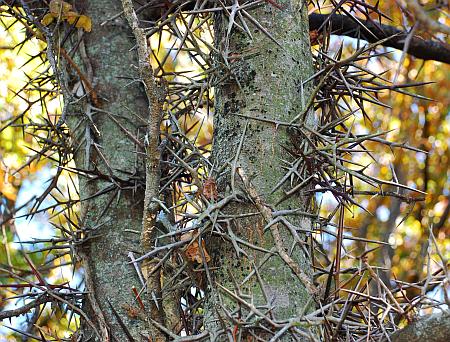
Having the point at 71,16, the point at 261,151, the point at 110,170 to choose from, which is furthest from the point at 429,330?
the point at 71,16

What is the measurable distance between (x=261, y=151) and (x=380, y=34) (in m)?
1.28

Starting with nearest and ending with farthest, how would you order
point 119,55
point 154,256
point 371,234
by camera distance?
1. point 154,256
2. point 119,55
3. point 371,234

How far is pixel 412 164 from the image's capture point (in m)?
8.05

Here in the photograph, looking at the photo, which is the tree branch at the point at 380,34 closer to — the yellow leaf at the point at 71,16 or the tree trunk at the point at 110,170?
the tree trunk at the point at 110,170

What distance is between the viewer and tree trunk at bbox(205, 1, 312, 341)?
1.65 metres

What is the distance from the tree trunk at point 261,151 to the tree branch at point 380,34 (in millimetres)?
663

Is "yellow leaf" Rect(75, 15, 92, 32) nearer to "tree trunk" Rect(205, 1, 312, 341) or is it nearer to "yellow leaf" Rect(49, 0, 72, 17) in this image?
"yellow leaf" Rect(49, 0, 72, 17)

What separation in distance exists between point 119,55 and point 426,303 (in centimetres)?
137

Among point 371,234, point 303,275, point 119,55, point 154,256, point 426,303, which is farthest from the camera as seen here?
point 371,234

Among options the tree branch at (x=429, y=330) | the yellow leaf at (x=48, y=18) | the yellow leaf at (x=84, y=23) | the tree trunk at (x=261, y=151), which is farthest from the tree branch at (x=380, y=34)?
the tree branch at (x=429, y=330)

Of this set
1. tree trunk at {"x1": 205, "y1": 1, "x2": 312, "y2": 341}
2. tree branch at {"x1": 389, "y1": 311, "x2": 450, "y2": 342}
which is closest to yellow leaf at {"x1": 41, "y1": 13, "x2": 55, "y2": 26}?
tree trunk at {"x1": 205, "y1": 1, "x2": 312, "y2": 341}

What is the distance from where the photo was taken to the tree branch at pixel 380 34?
2625 mm

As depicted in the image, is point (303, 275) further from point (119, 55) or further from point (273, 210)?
point (119, 55)

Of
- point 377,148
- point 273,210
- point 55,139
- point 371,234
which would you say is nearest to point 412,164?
point 377,148
